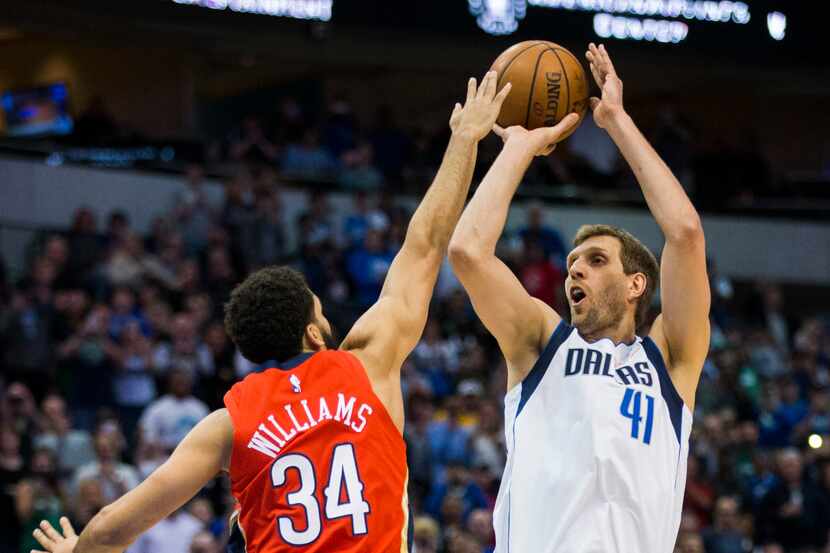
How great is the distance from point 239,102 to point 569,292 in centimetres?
1681

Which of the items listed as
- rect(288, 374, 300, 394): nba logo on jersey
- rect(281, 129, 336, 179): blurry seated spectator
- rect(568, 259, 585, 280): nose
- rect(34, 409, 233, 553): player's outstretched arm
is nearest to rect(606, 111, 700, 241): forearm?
rect(568, 259, 585, 280): nose

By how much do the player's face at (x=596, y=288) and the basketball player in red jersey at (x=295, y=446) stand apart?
53 centimetres

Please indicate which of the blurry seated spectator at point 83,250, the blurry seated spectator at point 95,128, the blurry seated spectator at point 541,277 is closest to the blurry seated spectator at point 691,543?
the blurry seated spectator at point 541,277

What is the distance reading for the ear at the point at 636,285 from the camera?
170 inches

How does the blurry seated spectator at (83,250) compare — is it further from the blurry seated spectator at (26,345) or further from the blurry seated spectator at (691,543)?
the blurry seated spectator at (691,543)

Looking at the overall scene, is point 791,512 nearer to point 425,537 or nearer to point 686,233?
point 425,537

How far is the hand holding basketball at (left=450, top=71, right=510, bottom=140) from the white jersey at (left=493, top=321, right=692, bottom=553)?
68 centimetres

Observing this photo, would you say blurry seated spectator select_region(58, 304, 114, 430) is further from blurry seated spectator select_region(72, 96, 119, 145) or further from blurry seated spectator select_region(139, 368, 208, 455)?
blurry seated spectator select_region(72, 96, 119, 145)

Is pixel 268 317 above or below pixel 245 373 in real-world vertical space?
above

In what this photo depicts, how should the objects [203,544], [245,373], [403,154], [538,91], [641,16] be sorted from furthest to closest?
[403,154] → [641,16] → [245,373] → [203,544] → [538,91]

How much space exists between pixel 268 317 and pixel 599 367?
0.97m

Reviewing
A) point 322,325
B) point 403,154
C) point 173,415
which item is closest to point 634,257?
point 322,325

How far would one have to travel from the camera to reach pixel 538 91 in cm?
473

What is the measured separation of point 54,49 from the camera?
19141 millimetres
